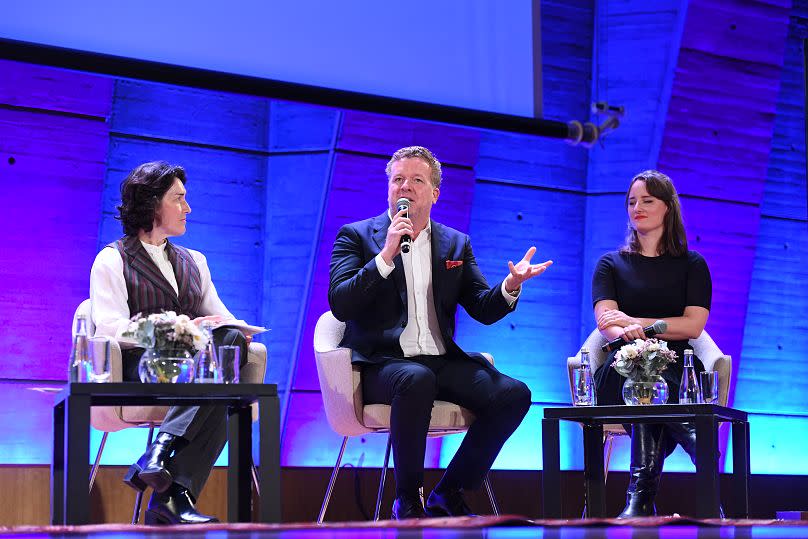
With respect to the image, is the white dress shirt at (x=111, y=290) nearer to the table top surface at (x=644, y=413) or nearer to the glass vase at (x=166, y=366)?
the glass vase at (x=166, y=366)

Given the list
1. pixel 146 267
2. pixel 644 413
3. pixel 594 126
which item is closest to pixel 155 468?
pixel 146 267

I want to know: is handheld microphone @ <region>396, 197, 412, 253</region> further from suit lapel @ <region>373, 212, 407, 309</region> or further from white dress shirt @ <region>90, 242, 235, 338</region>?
white dress shirt @ <region>90, 242, 235, 338</region>

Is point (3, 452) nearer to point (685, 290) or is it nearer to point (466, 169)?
point (466, 169)

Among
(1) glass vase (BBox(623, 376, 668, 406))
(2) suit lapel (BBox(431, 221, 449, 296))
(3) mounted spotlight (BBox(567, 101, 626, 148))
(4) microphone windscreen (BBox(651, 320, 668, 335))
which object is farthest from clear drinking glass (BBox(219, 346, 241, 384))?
(3) mounted spotlight (BBox(567, 101, 626, 148))

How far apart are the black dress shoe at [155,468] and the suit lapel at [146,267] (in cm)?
54

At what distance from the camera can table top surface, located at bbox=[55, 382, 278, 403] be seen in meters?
2.43

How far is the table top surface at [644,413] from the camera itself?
119 inches

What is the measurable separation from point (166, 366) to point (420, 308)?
115 cm

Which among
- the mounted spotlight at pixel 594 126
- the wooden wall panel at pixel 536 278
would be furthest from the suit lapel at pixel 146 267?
the mounted spotlight at pixel 594 126

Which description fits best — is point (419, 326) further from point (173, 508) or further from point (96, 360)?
point (96, 360)

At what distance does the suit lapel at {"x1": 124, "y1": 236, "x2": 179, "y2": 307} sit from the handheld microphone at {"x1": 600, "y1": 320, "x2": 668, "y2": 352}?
1512mm

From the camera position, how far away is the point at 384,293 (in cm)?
349

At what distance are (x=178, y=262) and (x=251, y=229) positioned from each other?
114 centimetres

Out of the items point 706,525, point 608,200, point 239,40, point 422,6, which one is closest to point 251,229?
point 239,40
